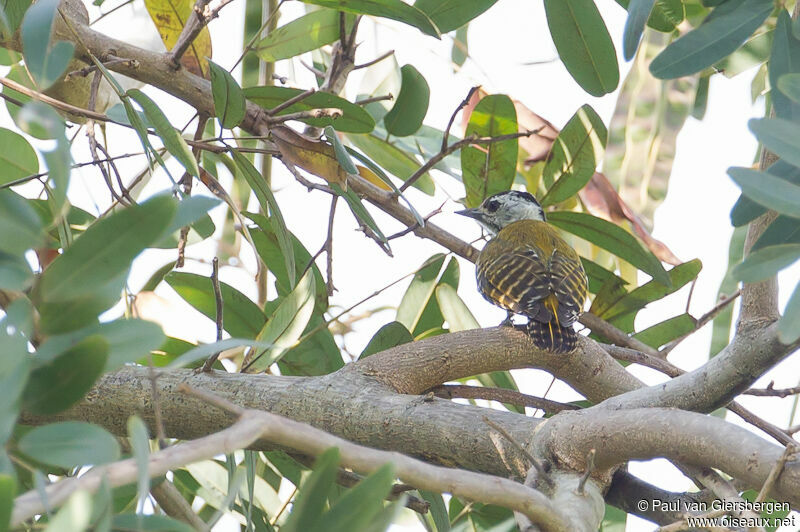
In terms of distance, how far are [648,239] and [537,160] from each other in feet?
1.47

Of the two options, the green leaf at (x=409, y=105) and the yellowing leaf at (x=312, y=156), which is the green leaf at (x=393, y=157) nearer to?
the green leaf at (x=409, y=105)

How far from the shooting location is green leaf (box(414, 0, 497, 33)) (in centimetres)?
220

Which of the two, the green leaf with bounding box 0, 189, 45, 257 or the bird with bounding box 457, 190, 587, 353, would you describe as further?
the bird with bounding box 457, 190, 587, 353

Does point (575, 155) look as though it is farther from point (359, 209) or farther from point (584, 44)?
point (359, 209)

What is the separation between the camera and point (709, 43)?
153 cm

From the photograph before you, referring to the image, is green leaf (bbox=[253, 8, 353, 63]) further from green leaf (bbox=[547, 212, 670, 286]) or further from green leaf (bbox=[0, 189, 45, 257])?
green leaf (bbox=[0, 189, 45, 257])

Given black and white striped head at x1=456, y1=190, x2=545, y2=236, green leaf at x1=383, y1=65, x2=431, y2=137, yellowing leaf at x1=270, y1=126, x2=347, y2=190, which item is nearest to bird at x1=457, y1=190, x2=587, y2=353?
black and white striped head at x1=456, y1=190, x2=545, y2=236

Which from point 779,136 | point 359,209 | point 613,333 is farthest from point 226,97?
point 613,333

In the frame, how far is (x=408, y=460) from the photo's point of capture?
3.13 ft

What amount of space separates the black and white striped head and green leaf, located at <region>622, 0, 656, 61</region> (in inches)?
75.0

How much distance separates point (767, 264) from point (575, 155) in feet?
5.33

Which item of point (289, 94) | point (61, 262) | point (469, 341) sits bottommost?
point (61, 262)

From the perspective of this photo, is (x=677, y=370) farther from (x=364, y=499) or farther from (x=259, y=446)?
(x=364, y=499)

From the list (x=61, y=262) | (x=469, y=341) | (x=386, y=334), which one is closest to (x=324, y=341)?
(x=386, y=334)
